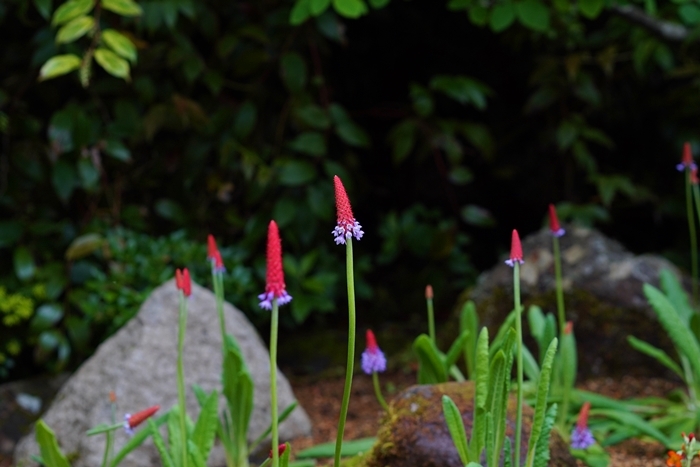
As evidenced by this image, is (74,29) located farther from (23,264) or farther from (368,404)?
(368,404)

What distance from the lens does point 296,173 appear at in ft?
13.0

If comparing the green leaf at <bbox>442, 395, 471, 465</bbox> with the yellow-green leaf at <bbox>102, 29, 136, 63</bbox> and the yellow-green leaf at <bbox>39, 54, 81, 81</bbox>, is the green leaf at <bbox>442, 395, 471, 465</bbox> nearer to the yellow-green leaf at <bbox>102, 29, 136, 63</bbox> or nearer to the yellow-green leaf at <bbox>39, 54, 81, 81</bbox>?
the yellow-green leaf at <bbox>102, 29, 136, 63</bbox>

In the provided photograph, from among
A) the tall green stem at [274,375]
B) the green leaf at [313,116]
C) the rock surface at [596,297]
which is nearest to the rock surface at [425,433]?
the tall green stem at [274,375]

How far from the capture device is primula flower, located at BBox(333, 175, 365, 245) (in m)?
1.23

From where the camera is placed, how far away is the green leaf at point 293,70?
13.1 feet

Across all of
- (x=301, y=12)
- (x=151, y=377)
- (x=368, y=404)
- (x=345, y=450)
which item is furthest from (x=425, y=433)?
(x=301, y=12)

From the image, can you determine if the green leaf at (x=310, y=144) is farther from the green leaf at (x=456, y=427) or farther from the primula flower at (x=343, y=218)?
the primula flower at (x=343, y=218)

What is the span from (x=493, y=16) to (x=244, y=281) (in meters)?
1.67

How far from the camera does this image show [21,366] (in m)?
4.11

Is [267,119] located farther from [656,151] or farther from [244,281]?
[656,151]

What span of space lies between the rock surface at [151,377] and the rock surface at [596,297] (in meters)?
1.07

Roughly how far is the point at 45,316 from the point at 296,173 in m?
1.35

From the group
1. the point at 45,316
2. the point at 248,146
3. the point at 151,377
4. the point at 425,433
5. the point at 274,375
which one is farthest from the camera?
the point at 248,146

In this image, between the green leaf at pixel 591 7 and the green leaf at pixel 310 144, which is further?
the green leaf at pixel 310 144
